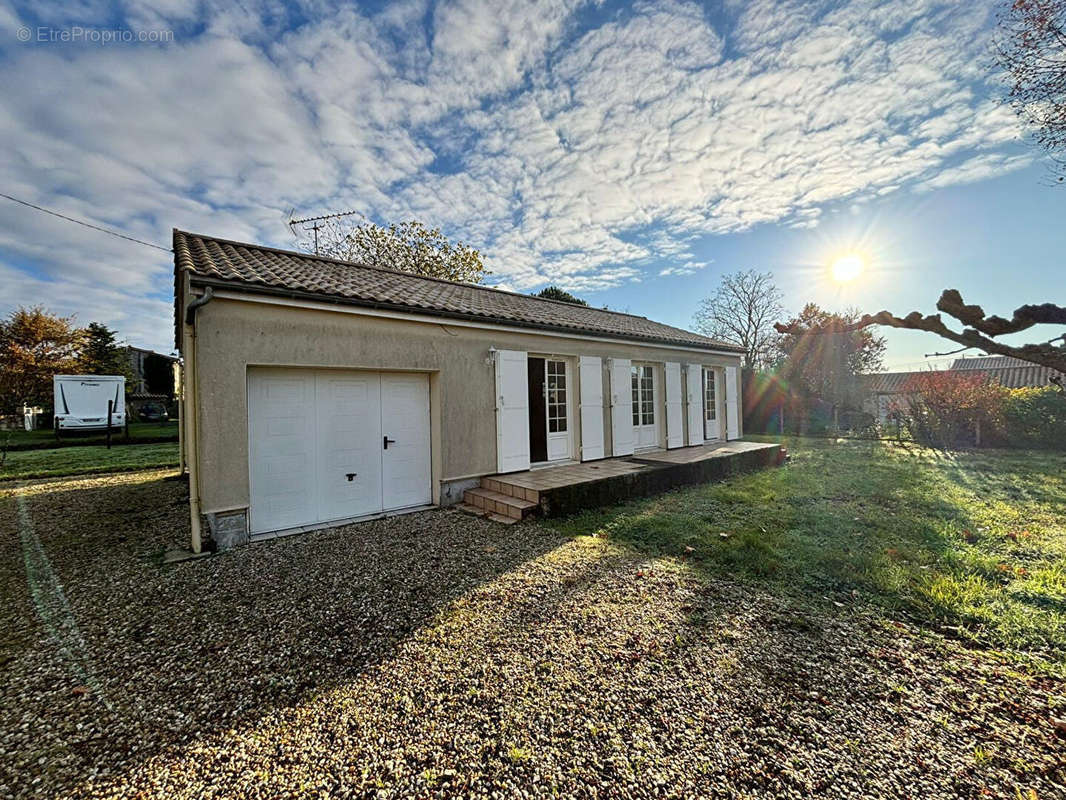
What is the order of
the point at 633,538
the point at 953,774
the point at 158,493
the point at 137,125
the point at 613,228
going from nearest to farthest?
the point at 953,774
the point at 633,538
the point at 137,125
the point at 158,493
the point at 613,228

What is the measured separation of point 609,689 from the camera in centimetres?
248

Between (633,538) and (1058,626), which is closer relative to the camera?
(1058,626)

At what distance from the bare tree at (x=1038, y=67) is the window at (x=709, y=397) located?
275 inches

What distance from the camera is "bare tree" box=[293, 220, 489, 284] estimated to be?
67.5ft

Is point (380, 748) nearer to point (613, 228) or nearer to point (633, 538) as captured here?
point (633, 538)

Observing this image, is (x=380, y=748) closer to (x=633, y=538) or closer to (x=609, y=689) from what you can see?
(x=609, y=689)

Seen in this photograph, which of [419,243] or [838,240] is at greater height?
[419,243]

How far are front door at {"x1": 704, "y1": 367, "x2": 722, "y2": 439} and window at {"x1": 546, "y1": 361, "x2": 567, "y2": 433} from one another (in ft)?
17.1

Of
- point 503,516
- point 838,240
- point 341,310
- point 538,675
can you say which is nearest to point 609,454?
point 503,516

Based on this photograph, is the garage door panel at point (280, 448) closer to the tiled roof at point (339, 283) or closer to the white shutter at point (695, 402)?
the tiled roof at point (339, 283)

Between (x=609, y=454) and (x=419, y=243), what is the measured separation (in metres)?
16.9

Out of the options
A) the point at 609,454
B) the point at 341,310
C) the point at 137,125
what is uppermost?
the point at 137,125

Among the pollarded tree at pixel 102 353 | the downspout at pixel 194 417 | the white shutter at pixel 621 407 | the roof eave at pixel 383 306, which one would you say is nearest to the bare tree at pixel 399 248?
the white shutter at pixel 621 407

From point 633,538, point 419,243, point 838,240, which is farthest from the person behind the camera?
point 419,243
